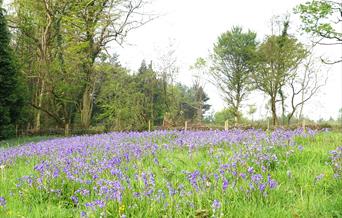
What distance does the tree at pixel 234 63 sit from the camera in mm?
47531

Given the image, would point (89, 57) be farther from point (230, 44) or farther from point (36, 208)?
point (230, 44)

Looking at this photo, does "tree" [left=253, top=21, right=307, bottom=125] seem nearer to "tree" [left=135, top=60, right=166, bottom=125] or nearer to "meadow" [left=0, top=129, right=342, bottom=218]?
"tree" [left=135, top=60, right=166, bottom=125]

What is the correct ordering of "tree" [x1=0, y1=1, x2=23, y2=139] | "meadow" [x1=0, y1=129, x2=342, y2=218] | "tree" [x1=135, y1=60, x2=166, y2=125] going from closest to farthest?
"meadow" [x1=0, y1=129, x2=342, y2=218]
"tree" [x1=0, y1=1, x2=23, y2=139]
"tree" [x1=135, y1=60, x2=166, y2=125]

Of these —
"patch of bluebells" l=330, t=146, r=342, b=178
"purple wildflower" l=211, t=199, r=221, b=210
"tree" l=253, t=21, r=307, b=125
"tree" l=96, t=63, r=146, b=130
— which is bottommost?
"purple wildflower" l=211, t=199, r=221, b=210

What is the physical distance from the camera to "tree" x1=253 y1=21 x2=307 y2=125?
3971 centimetres

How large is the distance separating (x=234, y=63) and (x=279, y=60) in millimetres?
10055

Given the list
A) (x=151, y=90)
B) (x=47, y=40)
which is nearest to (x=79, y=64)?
(x=47, y=40)

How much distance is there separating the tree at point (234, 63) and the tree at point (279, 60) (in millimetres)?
5451

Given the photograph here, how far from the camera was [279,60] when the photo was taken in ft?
131

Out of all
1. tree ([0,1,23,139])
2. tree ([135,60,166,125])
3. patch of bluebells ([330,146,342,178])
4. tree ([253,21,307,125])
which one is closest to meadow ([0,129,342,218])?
patch of bluebells ([330,146,342,178])

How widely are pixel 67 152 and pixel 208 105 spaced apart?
61.2 metres

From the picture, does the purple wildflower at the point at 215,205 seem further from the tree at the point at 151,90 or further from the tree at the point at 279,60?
the tree at the point at 279,60

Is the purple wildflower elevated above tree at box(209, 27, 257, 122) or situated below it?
below

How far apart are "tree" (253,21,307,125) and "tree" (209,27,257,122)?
215 inches
